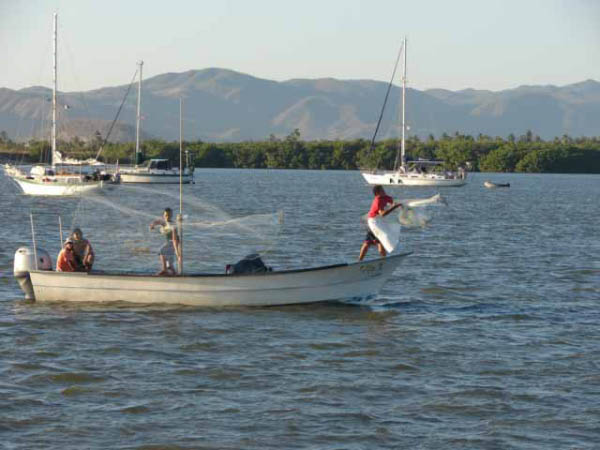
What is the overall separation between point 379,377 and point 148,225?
968 cm

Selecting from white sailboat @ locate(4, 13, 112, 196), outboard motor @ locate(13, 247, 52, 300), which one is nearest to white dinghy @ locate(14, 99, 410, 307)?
outboard motor @ locate(13, 247, 52, 300)

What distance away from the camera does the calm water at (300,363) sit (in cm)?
1589

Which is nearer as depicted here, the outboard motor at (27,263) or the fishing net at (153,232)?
the outboard motor at (27,263)

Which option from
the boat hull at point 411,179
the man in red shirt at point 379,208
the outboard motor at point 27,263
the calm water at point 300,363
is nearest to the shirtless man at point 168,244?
the calm water at point 300,363

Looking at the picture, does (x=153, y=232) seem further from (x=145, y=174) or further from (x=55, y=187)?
(x=145, y=174)

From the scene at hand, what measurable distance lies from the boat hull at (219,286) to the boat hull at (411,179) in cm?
8586

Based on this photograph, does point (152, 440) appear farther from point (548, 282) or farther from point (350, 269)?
point (548, 282)

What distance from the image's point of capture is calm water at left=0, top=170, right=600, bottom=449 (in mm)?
15891

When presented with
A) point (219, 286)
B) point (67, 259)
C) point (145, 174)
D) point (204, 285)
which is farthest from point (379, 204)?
point (145, 174)

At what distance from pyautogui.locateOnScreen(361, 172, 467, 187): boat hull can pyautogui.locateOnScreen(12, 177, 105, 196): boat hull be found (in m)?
41.8

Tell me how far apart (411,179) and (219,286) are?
287 ft

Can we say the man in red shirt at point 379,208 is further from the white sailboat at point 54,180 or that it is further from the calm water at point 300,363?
the white sailboat at point 54,180

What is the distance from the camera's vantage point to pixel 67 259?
1007 inches

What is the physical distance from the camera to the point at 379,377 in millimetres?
19219
